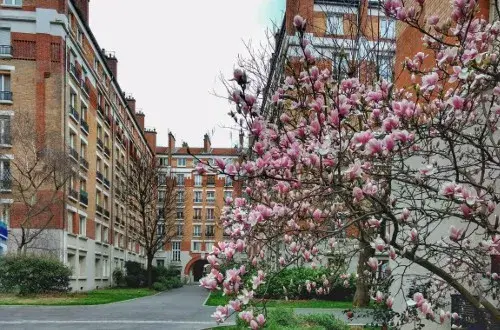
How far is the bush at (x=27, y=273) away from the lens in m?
23.2

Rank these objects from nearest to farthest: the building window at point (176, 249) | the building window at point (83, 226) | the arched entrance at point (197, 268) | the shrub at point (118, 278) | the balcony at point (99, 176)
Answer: the building window at point (83, 226)
the balcony at point (99, 176)
the shrub at point (118, 278)
the building window at point (176, 249)
the arched entrance at point (197, 268)

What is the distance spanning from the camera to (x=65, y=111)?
28.8m

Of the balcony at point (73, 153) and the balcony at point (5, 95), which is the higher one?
the balcony at point (5, 95)

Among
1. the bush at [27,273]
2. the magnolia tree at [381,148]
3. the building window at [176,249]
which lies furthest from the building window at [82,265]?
the building window at [176,249]

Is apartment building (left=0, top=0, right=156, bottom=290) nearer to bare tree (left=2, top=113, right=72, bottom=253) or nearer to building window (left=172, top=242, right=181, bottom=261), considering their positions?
bare tree (left=2, top=113, right=72, bottom=253)

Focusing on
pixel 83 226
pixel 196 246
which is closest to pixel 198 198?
pixel 196 246

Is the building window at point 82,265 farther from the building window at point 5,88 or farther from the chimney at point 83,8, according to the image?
the chimney at point 83,8

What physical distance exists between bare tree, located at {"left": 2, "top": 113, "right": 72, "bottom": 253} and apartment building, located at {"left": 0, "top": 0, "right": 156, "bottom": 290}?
0.15 m

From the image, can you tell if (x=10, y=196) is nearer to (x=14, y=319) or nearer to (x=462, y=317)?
(x=14, y=319)

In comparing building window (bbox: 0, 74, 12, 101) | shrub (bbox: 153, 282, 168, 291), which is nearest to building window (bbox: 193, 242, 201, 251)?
shrub (bbox: 153, 282, 168, 291)

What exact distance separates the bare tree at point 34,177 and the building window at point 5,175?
0.05m

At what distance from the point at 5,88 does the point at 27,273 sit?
11129 millimetres

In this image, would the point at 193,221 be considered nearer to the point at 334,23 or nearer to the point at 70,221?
the point at 70,221

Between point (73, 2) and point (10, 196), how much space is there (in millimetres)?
12263
